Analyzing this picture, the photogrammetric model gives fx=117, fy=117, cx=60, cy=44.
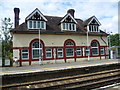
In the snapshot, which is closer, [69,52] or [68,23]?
[69,52]

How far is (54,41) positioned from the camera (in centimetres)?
2122

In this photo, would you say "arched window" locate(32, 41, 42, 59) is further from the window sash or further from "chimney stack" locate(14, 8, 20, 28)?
"chimney stack" locate(14, 8, 20, 28)

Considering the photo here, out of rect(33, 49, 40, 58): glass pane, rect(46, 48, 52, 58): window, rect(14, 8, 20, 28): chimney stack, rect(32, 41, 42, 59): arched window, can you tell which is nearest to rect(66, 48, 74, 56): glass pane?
rect(46, 48, 52, 58): window

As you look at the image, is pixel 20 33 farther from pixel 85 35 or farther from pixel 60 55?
pixel 85 35

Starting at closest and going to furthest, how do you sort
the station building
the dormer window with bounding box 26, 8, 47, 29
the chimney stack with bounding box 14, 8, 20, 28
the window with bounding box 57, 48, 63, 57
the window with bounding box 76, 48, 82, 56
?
the station building, the dormer window with bounding box 26, 8, 47, 29, the window with bounding box 57, 48, 63, 57, the chimney stack with bounding box 14, 8, 20, 28, the window with bounding box 76, 48, 82, 56

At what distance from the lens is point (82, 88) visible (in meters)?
7.38

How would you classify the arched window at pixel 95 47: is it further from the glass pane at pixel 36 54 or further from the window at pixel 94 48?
the glass pane at pixel 36 54

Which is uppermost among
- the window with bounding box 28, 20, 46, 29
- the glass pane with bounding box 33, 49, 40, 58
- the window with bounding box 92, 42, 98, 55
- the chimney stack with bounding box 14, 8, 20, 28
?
the chimney stack with bounding box 14, 8, 20, 28

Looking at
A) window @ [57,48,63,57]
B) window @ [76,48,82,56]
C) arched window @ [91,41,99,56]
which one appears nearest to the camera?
window @ [57,48,63,57]

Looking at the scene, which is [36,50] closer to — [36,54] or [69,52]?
[36,54]

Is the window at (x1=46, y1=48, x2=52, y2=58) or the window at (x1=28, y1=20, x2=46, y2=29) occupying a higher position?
the window at (x1=28, y1=20, x2=46, y2=29)

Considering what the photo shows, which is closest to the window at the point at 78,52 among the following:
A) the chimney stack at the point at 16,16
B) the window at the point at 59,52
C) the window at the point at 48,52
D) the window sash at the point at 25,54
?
the window at the point at 59,52

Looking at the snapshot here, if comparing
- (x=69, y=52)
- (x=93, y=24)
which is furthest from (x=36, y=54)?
(x=93, y=24)

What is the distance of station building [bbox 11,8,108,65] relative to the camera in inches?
763
